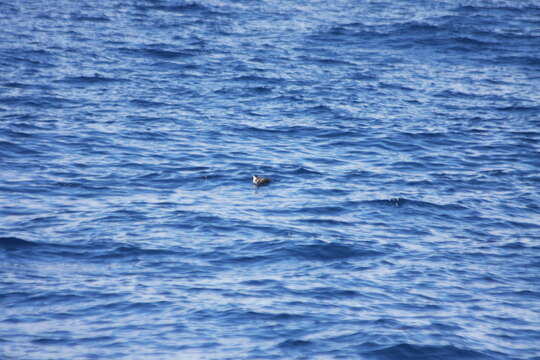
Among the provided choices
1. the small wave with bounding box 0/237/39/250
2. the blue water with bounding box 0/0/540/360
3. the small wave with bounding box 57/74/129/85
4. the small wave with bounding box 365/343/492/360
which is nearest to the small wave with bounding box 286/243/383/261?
the blue water with bounding box 0/0/540/360

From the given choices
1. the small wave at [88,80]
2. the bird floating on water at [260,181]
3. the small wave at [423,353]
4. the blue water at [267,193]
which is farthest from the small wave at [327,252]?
the small wave at [88,80]

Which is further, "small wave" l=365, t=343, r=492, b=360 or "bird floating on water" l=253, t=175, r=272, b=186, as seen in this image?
"bird floating on water" l=253, t=175, r=272, b=186

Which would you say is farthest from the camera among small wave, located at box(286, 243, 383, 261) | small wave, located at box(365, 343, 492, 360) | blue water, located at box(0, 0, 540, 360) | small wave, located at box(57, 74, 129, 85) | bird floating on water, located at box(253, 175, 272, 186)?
small wave, located at box(57, 74, 129, 85)

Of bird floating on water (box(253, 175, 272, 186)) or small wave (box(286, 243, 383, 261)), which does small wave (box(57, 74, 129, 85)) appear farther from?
small wave (box(286, 243, 383, 261))

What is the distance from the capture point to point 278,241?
57.6 feet

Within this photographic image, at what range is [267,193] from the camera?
20.7 metres

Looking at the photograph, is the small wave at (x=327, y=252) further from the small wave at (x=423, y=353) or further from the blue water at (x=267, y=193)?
the small wave at (x=423, y=353)

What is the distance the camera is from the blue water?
45.8 ft

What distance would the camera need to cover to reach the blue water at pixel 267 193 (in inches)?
549

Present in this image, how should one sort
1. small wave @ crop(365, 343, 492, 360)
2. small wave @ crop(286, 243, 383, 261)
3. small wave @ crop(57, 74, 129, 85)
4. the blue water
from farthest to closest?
small wave @ crop(57, 74, 129, 85)
small wave @ crop(286, 243, 383, 261)
the blue water
small wave @ crop(365, 343, 492, 360)

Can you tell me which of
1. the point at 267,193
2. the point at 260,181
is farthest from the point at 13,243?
the point at 260,181

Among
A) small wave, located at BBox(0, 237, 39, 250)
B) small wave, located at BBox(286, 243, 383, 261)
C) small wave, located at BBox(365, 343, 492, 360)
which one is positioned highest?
small wave, located at BBox(0, 237, 39, 250)

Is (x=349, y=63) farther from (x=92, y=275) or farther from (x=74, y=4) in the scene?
(x=92, y=275)

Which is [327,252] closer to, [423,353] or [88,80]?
[423,353]
